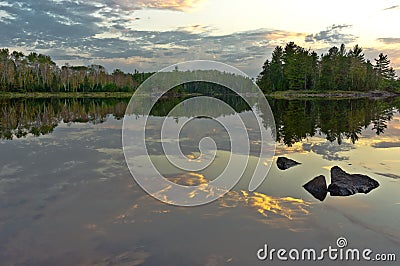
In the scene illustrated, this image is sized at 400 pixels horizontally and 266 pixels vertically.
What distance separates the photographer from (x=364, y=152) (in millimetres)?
19594

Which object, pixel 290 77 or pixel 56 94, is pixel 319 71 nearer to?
pixel 290 77

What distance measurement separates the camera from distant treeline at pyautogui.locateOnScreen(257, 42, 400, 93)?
104 metres

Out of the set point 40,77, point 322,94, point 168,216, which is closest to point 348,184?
point 168,216

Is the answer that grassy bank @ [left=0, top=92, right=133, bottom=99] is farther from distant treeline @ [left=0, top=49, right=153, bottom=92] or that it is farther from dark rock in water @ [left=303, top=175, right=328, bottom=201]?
dark rock in water @ [left=303, top=175, right=328, bottom=201]

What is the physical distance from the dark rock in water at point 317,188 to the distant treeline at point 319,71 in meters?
97.5

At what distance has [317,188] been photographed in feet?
40.1

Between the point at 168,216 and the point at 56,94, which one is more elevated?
the point at 56,94

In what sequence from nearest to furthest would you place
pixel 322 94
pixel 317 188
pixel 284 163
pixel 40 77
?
pixel 317 188 < pixel 284 163 < pixel 322 94 < pixel 40 77

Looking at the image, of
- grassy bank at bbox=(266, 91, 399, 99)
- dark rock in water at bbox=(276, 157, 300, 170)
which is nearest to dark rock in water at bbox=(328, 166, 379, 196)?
A: dark rock in water at bbox=(276, 157, 300, 170)

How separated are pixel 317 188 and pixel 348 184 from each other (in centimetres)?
112

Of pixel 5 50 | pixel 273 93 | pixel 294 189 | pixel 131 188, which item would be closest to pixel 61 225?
pixel 131 188

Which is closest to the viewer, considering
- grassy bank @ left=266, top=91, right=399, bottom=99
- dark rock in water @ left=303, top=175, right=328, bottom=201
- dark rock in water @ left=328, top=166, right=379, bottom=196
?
dark rock in water @ left=303, top=175, right=328, bottom=201

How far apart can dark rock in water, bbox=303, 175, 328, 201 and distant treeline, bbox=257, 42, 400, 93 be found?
320 ft

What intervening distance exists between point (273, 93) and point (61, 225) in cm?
10794
